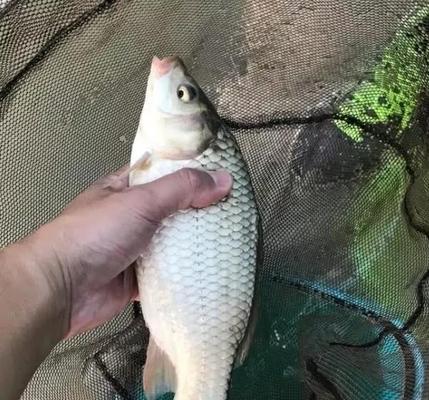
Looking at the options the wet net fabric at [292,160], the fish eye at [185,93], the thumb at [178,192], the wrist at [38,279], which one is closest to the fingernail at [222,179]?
the thumb at [178,192]

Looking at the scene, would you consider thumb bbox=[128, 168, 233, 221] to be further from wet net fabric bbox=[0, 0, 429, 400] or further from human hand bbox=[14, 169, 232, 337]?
wet net fabric bbox=[0, 0, 429, 400]

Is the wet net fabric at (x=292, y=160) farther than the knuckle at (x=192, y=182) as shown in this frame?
Yes

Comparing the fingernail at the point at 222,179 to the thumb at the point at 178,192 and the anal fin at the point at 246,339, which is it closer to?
the thumb at the point at 178,192

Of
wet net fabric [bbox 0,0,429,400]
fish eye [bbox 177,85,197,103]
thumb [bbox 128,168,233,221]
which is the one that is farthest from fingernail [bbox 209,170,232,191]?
wet net fabric [bbox 0,0,429,400]

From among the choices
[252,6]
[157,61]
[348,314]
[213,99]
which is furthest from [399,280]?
[157,61]

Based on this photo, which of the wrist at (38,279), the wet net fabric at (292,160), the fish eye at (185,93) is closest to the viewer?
the wrist at (38,279)
